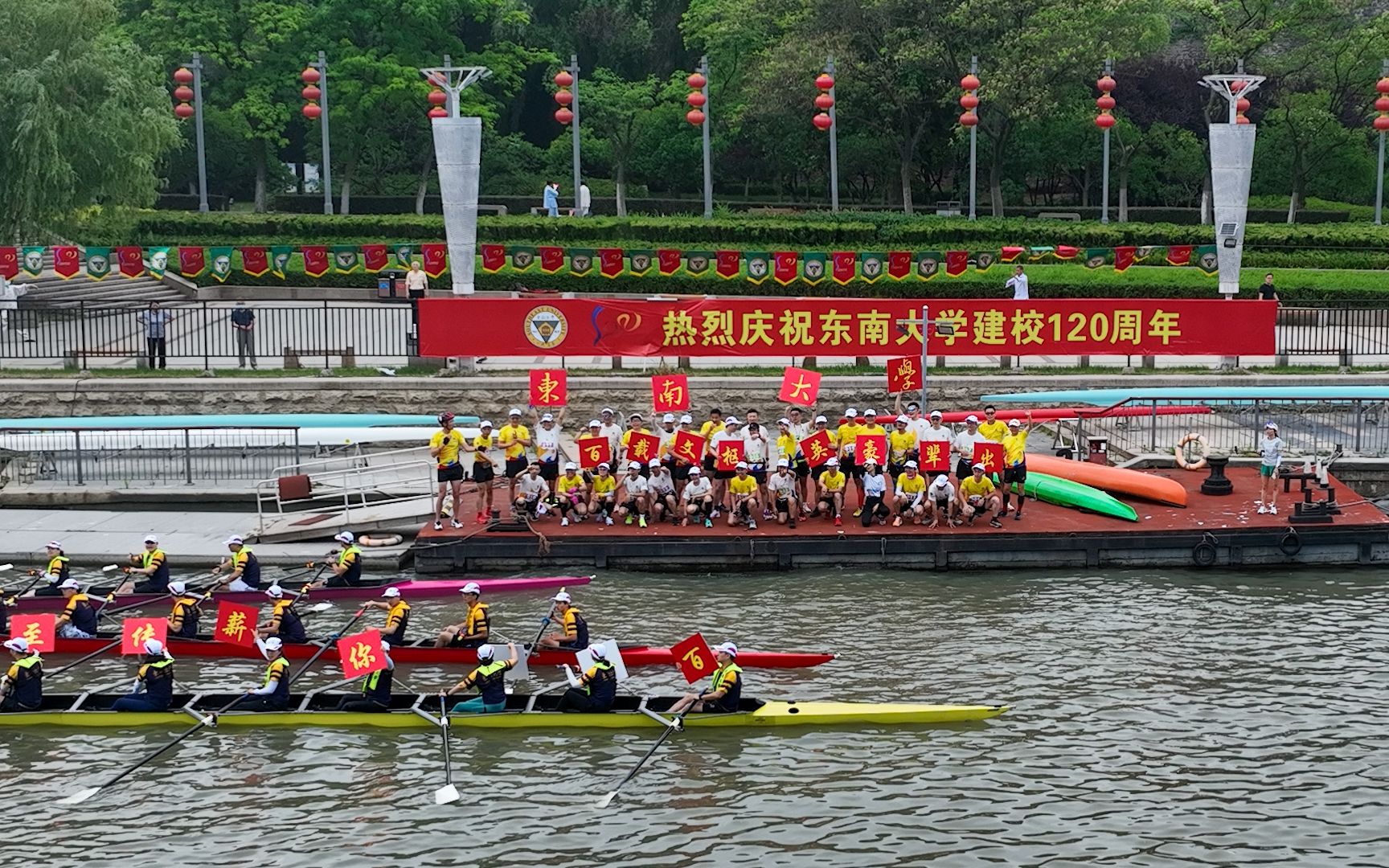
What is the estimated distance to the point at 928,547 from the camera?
89.6ft

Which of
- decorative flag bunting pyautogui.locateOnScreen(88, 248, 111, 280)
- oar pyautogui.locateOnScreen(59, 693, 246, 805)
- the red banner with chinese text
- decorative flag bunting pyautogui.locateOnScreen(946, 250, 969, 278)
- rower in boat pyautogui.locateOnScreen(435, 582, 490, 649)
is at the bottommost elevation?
oar pyautogui.locateOnScreen(59, 693, 246, 805)

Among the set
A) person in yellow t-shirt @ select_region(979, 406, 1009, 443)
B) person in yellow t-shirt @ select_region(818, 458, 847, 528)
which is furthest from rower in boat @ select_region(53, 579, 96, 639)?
person in yellow t-shirt @ select_region(979, 406, 1009, 443)

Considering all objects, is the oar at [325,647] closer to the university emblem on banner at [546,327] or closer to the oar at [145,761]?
the oar at [145,761]

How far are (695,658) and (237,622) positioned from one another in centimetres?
679

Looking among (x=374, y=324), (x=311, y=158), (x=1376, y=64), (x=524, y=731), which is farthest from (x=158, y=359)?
(x=1376, y=64)

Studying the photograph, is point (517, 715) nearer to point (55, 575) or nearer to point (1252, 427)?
point (55, 575)

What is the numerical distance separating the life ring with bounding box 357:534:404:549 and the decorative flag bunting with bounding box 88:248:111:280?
1929 cm

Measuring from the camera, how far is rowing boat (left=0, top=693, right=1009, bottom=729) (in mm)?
20422

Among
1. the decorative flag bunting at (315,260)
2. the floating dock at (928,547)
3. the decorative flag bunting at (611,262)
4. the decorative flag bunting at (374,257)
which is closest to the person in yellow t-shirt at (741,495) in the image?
the floating dock at (928,547)

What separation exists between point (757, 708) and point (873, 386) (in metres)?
16.5

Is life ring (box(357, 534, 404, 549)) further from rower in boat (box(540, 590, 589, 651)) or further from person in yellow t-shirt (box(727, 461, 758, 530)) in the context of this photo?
rower in boat (box(540, 590, 589, 651))

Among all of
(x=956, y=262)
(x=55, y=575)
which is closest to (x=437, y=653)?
(x=55, y=575)

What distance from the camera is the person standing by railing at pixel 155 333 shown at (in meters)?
36.9

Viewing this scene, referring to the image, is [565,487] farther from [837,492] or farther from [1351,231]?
[1351,231]
